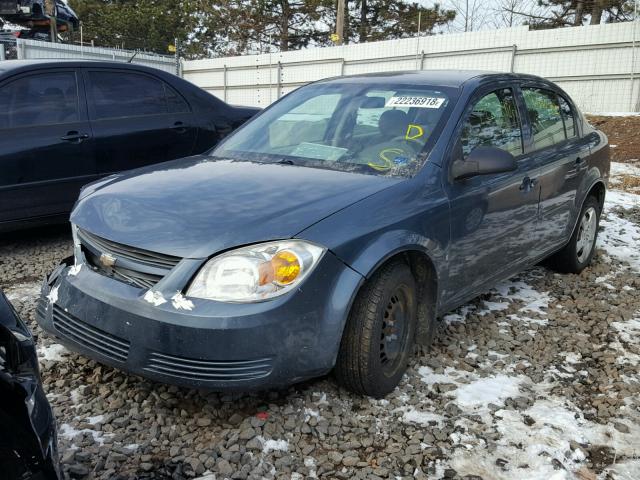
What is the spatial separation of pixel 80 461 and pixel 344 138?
2109 millimetres

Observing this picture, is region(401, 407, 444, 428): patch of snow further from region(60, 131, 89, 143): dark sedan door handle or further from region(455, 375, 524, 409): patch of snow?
region(60, 131, 89, 143): dark sedan door handle

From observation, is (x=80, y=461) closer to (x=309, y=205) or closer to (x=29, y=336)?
(x=29, y=336)

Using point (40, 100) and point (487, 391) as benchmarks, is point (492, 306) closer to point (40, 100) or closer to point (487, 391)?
point (487, 391)

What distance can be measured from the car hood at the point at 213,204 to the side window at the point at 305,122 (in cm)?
43

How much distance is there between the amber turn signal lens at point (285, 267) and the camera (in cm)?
232

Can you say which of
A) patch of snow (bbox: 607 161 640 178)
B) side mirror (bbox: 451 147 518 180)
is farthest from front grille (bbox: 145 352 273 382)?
patch of snow (bbox: 607 161 640 178)

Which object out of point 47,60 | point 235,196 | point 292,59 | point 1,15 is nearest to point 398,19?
point 292,59

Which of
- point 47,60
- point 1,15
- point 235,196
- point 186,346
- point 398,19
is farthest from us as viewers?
point 398,19

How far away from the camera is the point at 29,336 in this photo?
1.78 meters

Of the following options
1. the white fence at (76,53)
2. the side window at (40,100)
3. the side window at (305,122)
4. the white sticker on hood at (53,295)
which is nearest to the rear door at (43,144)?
the side window at (40,100)

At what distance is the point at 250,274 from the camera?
2.30 metres

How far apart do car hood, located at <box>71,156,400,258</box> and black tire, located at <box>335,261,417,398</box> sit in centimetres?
41

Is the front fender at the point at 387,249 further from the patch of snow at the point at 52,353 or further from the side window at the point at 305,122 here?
the patch of snow at the point at 52,353

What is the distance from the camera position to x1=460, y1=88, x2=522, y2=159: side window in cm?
334
